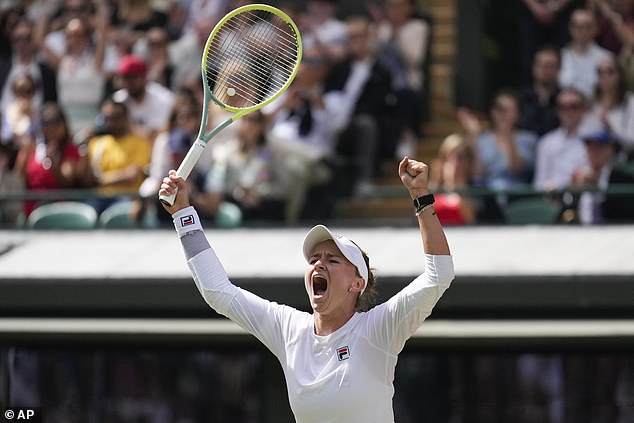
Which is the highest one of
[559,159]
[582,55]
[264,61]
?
[264,61]

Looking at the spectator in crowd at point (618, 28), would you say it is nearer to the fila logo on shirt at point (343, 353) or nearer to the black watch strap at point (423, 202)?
the black watch strap at point (423, 202)

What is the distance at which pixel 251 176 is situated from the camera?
27.5 ft

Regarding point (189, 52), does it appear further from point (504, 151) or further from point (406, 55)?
point (504, 151)

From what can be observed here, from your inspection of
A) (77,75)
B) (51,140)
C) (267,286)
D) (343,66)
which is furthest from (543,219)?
(77,75)

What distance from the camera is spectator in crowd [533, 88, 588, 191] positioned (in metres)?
8.17

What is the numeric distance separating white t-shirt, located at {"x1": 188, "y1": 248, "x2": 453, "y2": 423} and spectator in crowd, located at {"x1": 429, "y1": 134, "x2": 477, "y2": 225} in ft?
11.2

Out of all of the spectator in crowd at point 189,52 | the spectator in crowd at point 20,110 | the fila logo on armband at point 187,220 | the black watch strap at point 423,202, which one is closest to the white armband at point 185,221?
the fila logo on armband at point 187,220

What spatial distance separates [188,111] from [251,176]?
0.82 m

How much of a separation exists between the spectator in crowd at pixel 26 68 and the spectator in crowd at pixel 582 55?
12.8 ft

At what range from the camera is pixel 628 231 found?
7.20 m

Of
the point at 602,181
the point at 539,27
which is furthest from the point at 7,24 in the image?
the point at 602,181

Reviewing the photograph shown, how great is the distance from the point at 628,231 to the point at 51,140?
4.08 meters

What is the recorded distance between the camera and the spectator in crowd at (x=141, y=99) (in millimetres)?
9531

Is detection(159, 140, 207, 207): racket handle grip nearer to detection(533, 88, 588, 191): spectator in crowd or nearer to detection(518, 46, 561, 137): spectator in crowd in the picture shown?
detection(533, 88, 588, 191): spectator in crowd
